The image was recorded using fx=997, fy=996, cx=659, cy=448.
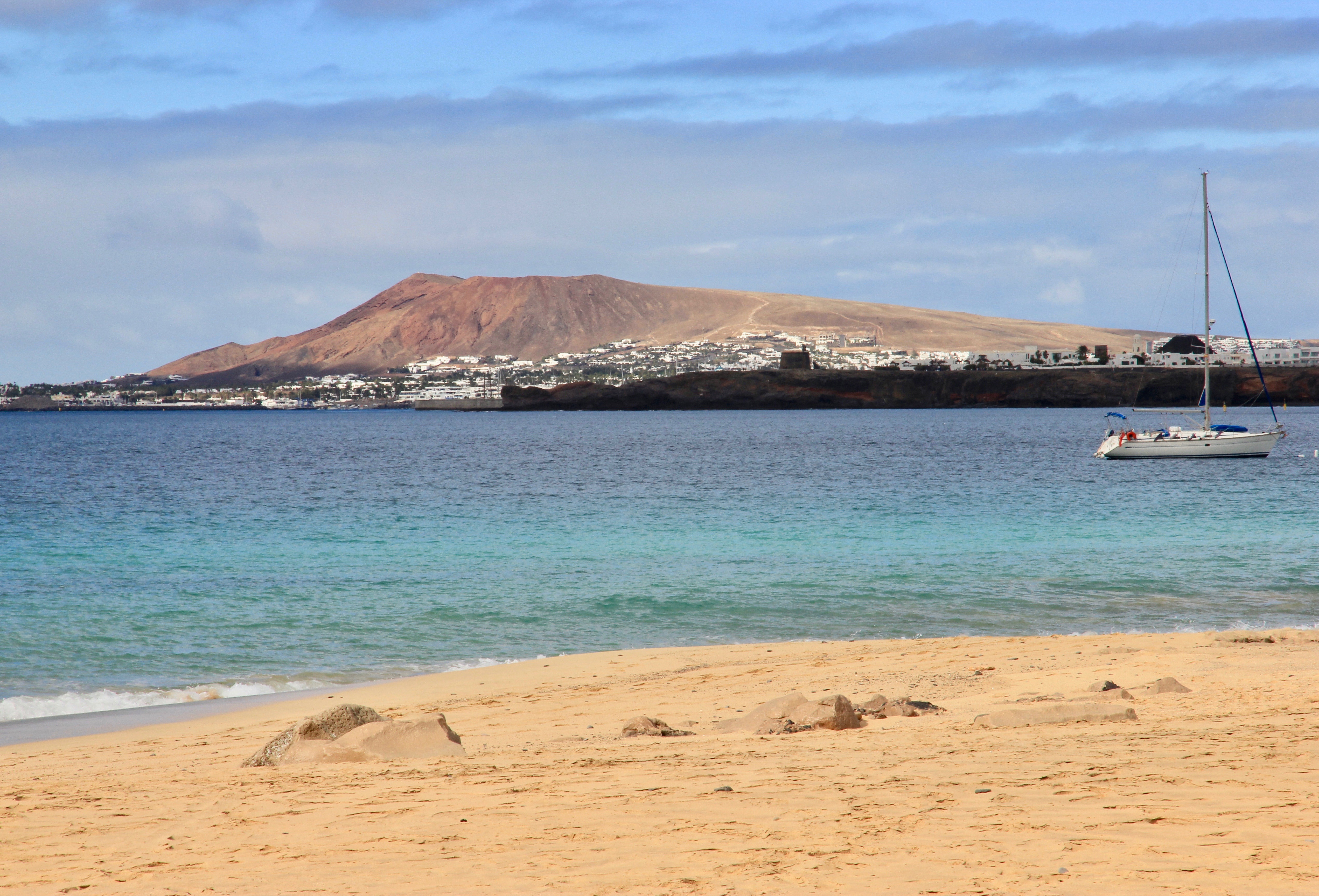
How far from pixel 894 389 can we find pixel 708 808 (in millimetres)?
186279

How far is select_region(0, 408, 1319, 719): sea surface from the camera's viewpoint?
15211 mm

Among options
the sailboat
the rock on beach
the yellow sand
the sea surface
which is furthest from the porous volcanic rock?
the sailboat

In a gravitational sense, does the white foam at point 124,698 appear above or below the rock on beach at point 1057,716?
below

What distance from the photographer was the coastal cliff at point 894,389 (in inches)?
7067

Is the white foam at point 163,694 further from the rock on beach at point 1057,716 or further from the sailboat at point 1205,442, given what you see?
the sailboat at point 1205,442

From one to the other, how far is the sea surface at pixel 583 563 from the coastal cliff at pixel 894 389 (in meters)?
130

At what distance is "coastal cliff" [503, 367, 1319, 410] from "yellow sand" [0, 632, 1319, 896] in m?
179

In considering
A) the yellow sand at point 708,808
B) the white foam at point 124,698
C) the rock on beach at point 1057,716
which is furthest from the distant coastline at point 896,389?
the rock on beach at point 1057,716

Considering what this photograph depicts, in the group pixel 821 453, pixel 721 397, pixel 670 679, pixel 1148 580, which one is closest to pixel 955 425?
pixel 821 453

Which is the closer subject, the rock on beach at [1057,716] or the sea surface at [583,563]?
the rock on beach at [1057,716]

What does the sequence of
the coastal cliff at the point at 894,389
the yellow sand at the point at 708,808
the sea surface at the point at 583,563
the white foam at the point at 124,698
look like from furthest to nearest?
the coastal cliff at the point at 894,389 → the sea surface at the point at 583,563 → the white foam at the point at 124,698 → the yellow sand at the point at 708,808

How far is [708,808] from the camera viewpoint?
5875mm

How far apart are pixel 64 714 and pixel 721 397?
178686mm

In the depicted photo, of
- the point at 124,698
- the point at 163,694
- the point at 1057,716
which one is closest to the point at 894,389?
the point at 163,694
